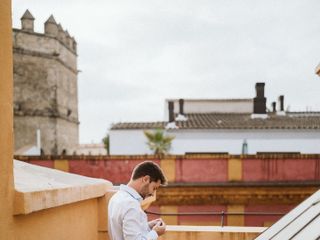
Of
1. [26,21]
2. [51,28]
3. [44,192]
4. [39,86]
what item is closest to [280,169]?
[44,192]

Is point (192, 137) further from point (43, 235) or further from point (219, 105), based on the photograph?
point (43, 235)

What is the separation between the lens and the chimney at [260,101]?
21484 millimetres

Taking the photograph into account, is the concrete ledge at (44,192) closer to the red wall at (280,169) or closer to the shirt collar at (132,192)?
the shirt collar at (132,192)

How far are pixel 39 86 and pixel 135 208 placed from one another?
85.8 ft

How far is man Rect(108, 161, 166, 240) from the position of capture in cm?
239

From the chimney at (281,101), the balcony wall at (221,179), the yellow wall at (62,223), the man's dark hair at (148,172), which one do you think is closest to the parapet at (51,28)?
the balcony wall at (221,179)

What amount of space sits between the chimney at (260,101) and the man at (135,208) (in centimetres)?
1978

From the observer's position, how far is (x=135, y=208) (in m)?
2.42

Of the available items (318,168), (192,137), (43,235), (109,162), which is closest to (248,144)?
(192,137)

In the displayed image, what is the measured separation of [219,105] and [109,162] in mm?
14405

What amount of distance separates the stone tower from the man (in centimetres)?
2513

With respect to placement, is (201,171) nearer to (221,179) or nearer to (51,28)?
(221,179)

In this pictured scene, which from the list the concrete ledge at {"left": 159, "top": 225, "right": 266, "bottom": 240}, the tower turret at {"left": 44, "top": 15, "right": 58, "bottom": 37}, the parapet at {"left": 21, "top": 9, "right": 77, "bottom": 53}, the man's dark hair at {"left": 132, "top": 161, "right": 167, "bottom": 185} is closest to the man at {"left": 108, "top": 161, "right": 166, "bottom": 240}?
the man's dark hair at {"left": 132, "top": 161, "right": 167, "bottom": 185}

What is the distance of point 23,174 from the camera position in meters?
2.68
